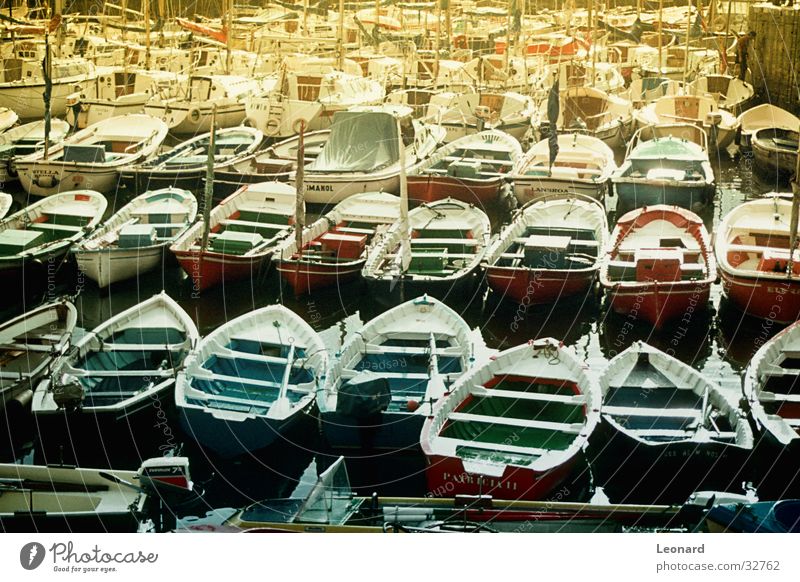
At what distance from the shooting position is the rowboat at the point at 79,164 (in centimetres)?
1362

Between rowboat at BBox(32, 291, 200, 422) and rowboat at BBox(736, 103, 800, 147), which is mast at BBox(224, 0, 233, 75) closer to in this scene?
rowboat at BBox(736, 103, 800, 147)

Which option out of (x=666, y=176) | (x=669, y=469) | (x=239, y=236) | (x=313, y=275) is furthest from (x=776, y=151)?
(x=669, y=469)

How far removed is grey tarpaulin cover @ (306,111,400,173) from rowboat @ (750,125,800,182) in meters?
4.93

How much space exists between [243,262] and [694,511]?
563 cm

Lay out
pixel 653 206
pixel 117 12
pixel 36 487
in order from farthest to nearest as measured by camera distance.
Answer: pixel 117 12, pixel 653 206, pixel 36 487

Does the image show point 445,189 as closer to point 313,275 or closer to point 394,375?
point 313,275

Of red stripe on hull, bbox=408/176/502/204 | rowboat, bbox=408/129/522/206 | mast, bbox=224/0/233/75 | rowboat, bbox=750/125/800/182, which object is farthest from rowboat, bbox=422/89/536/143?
mast, bbox=224/0/233/75

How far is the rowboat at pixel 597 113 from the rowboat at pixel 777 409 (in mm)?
7710

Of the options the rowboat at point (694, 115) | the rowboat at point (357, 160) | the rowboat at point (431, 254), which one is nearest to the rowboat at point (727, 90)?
the rowboat at point (694, 115)

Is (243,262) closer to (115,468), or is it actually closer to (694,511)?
(115,468)

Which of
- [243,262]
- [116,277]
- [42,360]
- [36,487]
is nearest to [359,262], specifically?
[243,262]

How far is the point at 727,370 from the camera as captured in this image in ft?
33.0

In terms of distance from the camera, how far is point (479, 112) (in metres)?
16.8

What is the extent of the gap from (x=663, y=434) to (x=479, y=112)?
30.9ft
